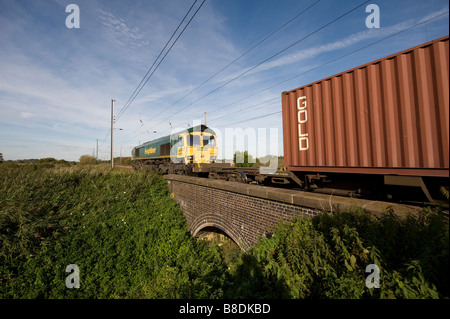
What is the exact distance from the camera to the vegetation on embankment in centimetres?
257

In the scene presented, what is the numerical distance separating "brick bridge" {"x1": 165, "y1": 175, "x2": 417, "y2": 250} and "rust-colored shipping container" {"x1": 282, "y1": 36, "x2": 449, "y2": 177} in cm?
77

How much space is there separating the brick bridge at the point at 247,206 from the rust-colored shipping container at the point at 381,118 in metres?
0.77

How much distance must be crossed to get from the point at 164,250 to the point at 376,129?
25.9 feet

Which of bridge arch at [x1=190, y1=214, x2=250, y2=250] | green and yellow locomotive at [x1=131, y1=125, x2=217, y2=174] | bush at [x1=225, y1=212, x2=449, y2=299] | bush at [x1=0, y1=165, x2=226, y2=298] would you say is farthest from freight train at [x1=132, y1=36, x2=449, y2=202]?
green and yellow locomotive at [x1=131, y1=125, x2=217, y2=174]

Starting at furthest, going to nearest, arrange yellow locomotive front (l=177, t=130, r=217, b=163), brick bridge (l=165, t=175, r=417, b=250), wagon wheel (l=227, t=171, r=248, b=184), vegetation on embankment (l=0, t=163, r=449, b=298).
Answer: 1. yellow locomotive front (l=177, t=130, r=217, b=163)
2. wagon wheel (l=227, t=171, r=248, b=184)
3. brick bridge (l=165, t=175, r=417, b=250)
4. vegetation on embankment (l=0, t=163, r=449, b=298)

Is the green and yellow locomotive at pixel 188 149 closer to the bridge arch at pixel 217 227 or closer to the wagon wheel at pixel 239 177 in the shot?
the wagon wheel at pixel 239 177

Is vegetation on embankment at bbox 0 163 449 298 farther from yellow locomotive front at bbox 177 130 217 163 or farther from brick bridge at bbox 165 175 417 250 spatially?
yellow locomotive front at bbox 177 130 217 163

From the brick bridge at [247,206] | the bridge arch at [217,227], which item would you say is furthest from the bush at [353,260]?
the bridge arch at [217,227]

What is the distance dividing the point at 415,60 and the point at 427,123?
A: 107cm

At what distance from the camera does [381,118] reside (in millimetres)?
3623

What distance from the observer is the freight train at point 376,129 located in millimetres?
3076
